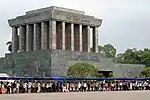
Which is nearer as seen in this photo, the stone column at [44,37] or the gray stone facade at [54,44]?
the gray stone facade at [54,44]

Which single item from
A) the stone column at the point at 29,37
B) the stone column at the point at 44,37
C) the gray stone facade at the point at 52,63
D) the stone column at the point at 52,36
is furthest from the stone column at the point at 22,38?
the gray stone facade at the point at 52,63

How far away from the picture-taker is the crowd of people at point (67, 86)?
1717 inches

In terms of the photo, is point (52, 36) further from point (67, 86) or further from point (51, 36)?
point (67, 86)

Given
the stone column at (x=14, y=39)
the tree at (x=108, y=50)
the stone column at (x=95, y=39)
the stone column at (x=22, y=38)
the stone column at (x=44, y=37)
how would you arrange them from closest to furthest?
the stone column at (x=44, y=37) < the stone column at (x=95, y=39) < the stone column at (x=22, y=38) < the stone column at (x=14, y=39) < the tree at (x=108, y=50)

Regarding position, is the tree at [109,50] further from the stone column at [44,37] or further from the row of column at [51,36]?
the stone column at [44,37]

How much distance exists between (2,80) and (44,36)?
1732 inches

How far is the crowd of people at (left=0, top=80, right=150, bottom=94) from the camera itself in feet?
143

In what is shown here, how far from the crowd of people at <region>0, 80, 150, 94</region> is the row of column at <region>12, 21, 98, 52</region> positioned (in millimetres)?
32709

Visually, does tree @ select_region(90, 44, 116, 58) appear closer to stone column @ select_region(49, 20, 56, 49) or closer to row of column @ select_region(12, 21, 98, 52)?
row of column @ select_region(12, 21, 98, 52)

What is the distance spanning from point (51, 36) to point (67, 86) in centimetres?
3714

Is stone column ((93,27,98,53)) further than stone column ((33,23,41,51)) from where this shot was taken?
Yes

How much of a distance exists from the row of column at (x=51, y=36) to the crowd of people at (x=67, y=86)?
32.7 metres

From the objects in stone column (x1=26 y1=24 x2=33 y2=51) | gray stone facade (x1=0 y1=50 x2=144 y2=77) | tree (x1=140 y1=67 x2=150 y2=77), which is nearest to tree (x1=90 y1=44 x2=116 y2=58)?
stone column (x1=26 y1=24 x2=33 y2=51)

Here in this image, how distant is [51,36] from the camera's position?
84438mm
